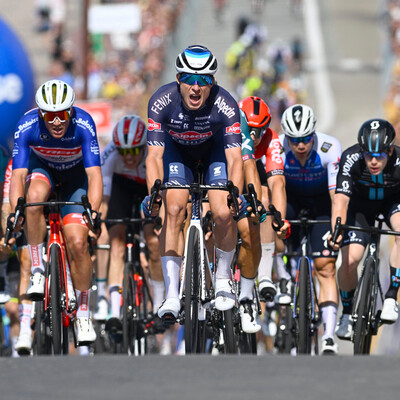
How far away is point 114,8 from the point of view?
76.4 feet

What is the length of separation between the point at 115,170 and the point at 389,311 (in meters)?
3.31

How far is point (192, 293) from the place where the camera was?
8.98 meters

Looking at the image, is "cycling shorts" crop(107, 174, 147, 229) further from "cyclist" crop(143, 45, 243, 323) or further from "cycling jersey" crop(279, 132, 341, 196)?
"cyclist" crop(143, 45, 243, 323)

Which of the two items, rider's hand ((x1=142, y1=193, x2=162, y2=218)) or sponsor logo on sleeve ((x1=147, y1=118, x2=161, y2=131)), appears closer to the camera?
rider's hand ((x1=142, y1=193, x2=162, y2=218))

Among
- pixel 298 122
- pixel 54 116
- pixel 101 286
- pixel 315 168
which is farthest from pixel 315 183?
pixel 54 116

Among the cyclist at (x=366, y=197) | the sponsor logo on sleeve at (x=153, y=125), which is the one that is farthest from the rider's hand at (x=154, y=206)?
the cyclist at (x=366, y=197)

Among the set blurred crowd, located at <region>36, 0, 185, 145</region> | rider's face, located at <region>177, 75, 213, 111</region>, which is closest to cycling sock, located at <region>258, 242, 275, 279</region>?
rider's face, located at <region>177, 75, 213, 111</region>

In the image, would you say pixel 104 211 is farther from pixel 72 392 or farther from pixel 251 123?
pixel 72 392

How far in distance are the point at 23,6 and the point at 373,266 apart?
29835mm

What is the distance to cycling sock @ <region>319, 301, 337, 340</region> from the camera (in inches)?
433

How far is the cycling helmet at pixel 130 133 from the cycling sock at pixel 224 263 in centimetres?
253

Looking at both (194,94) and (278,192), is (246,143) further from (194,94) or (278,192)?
(194,94)

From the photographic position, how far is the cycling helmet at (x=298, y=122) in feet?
36.7

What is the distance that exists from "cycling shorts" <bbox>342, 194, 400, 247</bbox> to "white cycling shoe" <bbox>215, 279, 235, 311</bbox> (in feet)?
5.13
